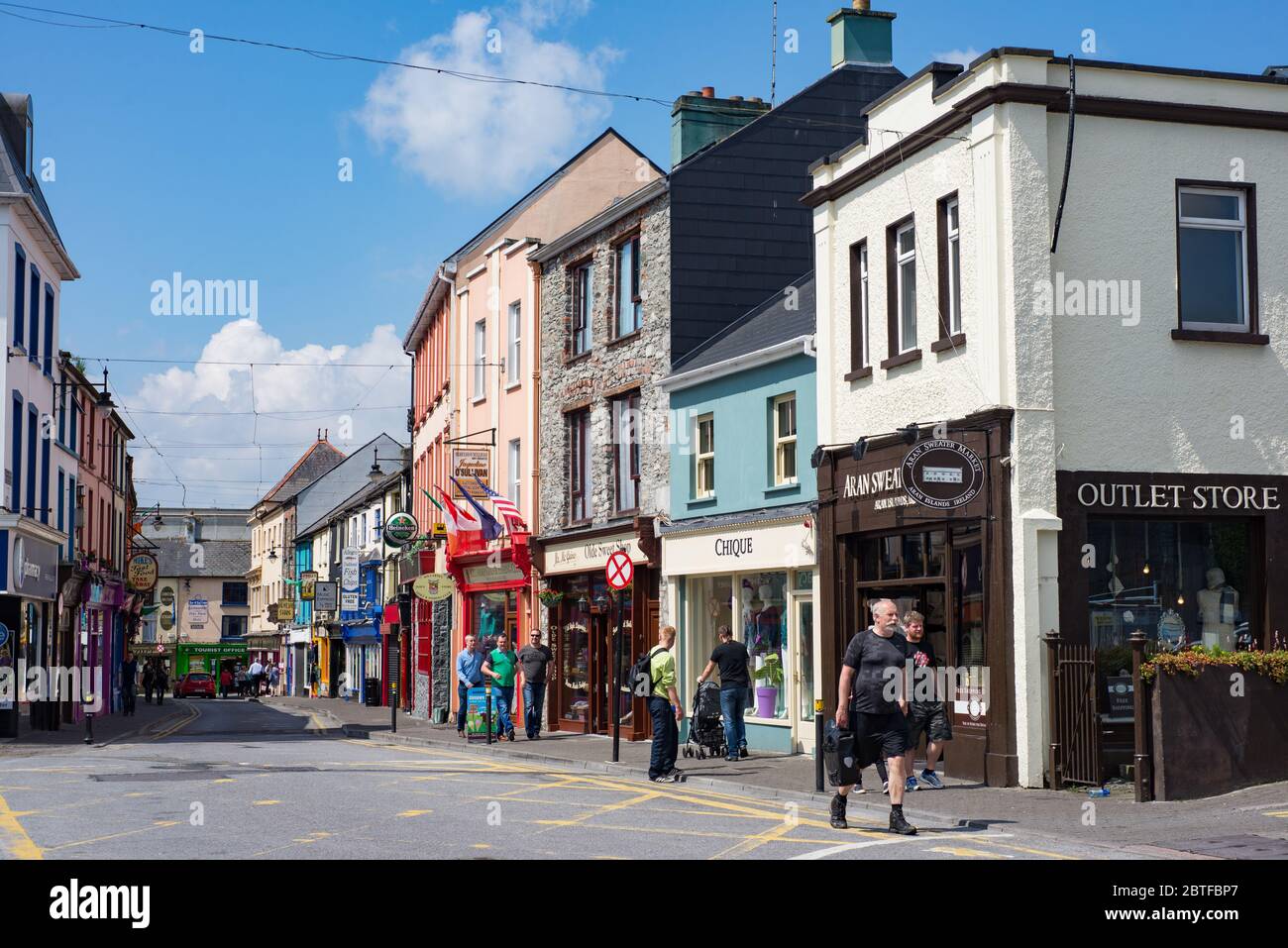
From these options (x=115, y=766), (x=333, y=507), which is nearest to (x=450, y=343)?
(x=115, y=766)

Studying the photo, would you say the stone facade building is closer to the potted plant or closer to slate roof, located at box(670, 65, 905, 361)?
slate roof, located at box(670, 65, 905, 361)

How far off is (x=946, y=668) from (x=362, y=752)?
10085 millimetres

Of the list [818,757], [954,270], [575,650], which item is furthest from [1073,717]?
[575,650]

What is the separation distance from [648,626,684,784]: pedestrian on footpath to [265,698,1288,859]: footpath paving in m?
0.33

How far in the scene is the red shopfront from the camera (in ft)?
106

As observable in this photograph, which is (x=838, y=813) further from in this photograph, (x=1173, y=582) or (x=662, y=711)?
(x=1173, y=582)

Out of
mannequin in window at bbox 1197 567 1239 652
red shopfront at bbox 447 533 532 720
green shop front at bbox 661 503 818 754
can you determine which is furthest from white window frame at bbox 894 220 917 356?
red shopfront at bbox 447 533 532 720

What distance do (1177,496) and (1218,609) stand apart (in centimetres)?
147

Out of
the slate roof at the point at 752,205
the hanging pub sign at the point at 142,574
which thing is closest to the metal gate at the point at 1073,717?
the slate roof at the point at 752,205

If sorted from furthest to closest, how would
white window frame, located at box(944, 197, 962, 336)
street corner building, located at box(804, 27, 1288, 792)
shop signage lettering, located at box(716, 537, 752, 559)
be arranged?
1. shop signage lettering, located at box(716, 537, 752, 559)
2. white window frame, located at box(944, 197, 962, 336)
3. street corner building, located at box(804, 27, 1288, 792)

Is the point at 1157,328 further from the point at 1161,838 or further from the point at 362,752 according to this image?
the point at 362,752

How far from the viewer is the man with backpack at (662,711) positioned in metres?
18.9

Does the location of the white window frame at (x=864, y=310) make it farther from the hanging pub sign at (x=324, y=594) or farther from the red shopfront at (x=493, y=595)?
the hanging pub sign at (x=324, y=594)

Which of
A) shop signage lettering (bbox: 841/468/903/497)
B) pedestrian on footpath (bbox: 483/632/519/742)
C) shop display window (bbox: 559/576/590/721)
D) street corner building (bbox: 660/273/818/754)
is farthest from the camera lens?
shop display window (bbox: 559/576/590/721)
